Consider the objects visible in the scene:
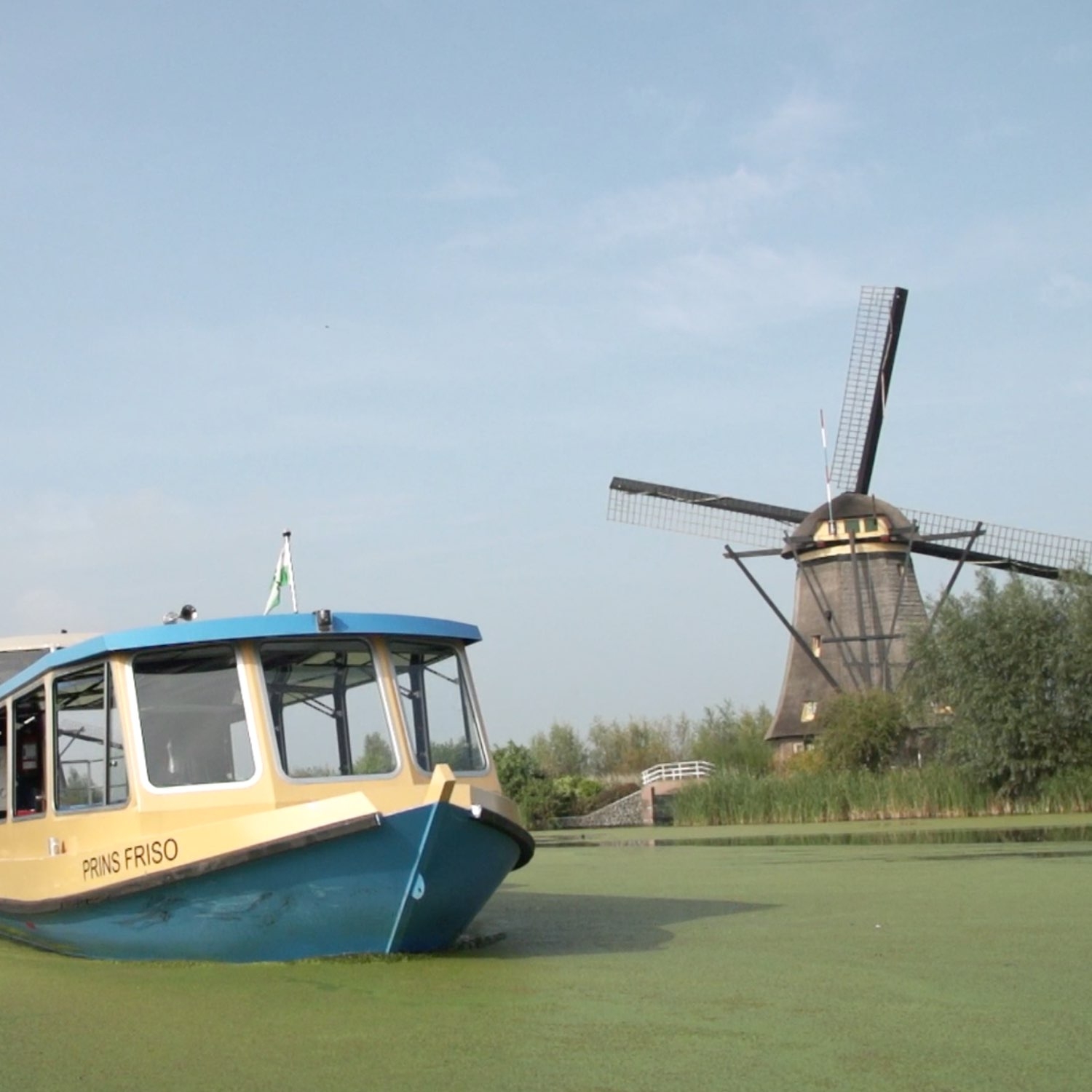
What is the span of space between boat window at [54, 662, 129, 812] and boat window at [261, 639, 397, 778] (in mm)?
824

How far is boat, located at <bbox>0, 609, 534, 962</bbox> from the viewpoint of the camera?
22.9ft

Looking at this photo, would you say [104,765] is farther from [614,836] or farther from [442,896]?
[614,836]

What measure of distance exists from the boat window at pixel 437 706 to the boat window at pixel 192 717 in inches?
34.5

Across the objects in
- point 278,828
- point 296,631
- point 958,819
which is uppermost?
point 296,631

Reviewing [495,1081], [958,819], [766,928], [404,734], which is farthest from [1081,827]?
[495,1081]

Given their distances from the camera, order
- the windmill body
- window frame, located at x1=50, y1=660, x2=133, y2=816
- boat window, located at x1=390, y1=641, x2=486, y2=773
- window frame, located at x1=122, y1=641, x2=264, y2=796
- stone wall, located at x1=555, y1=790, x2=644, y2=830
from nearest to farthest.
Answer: window frame, located at x1=122, y1=641, x2=264, y2=796
window frame, located at x1=50, y1=660, x2=133, y2=816
boat window, located at x1=390, y1=641, x2=486, y2=773
the windmill body
stone wall, located at x1=555, y1=790, x2=644, y2=830

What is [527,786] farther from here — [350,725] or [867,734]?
[350,725]

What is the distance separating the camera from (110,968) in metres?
7.45

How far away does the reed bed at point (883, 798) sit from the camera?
27672 mm

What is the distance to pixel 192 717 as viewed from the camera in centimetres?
746

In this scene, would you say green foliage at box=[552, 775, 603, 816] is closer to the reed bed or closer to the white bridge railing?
the white bridge railing

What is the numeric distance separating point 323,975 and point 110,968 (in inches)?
53.7

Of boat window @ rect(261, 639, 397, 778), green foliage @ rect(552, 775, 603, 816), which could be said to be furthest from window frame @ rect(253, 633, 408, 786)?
green foliage @ rect(552, 775, 603, 816)

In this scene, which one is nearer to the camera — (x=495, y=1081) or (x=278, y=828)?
(x=495, y=1081)
